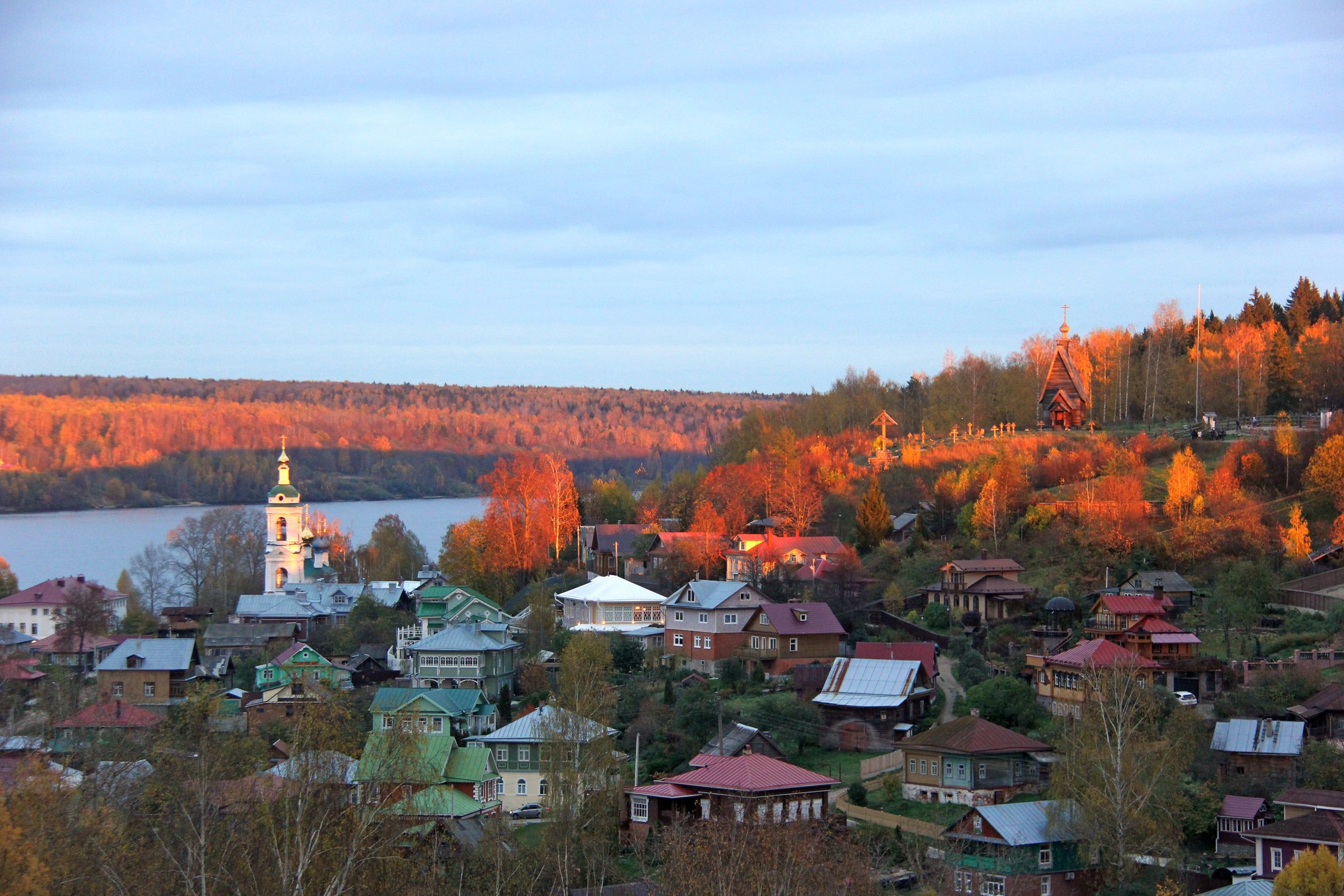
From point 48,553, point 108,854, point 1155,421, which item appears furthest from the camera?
point 48,553

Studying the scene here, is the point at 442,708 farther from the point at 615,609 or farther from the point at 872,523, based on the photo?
the point at 872,523

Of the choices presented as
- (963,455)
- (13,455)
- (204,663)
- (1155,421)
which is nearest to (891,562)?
(963,455)

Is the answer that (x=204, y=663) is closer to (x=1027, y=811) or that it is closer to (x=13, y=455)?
(x=1027, y=811)

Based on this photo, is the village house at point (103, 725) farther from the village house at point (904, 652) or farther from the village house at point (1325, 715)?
the village house at point (1325, 715)

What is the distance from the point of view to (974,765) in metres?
28.5

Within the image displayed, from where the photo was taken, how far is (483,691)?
4109cm

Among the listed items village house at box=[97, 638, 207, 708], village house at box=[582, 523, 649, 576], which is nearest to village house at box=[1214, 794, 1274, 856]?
village house at box=[97, 638, 207, 708]

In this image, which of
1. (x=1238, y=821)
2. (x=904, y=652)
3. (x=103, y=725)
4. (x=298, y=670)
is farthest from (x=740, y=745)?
(x=298, y=670)

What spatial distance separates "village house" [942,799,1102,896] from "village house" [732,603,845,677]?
46.7 ft

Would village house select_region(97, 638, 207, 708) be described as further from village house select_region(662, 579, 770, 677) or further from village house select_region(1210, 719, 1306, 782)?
village house select_region(1210, 719, 1306, 782)

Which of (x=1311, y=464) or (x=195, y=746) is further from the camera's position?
(x=1311, y=464)

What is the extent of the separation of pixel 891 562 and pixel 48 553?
76233 millimetres

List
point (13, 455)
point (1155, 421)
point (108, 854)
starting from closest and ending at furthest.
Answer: point (108, 854) → point (1155, 421) → point (13, 455)

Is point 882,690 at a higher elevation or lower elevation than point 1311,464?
lower
